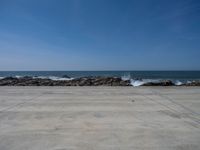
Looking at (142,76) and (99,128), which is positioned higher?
(99,128)

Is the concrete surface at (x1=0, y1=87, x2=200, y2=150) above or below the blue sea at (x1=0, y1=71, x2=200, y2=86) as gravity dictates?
above

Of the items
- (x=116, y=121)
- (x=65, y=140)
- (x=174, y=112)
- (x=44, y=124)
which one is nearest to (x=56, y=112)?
(x=44, y=124)

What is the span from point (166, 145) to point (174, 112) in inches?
110

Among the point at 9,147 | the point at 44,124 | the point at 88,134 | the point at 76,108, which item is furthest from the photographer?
the point at 76,108

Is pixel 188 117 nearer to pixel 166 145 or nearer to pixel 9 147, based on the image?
pixel 166 145

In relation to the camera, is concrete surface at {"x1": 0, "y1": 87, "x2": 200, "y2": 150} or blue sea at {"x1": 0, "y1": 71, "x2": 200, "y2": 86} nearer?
concrete surface at {"x1": 0, "y1": 87, "x2": 200, "y2": 150}

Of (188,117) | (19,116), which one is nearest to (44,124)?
(19,116)

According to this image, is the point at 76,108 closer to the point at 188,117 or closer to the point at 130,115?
the point at 130,115

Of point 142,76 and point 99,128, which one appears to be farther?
point 142,76

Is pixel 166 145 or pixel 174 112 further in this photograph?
pixel 174 112

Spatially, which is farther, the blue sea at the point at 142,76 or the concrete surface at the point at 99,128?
the blue sea at the point at 142,76

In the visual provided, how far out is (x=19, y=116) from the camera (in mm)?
5605

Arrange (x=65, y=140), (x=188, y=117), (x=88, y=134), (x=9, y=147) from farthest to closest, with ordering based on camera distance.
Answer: (x=188, y=117) < (x=88, y=134) < (x=65, y=140) < (x=9, y=147)

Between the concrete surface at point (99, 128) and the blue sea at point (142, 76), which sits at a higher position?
the concrete surface at point (99, 128)
